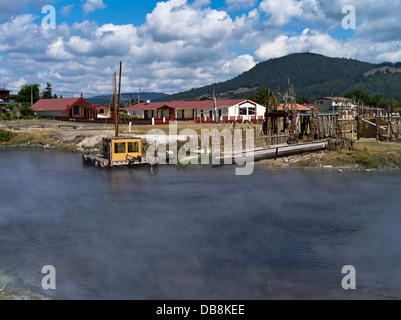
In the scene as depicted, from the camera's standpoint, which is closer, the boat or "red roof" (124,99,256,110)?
the boat

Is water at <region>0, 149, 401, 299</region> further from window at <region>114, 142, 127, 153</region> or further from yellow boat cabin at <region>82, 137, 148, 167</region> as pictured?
window at <region>114, 142, 127, 153</region>

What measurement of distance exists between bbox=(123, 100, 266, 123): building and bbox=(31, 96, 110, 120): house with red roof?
10.1 meters

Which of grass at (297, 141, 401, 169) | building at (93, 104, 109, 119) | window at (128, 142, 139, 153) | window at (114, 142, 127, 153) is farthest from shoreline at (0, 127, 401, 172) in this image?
building at (93, 104, 109, 119)

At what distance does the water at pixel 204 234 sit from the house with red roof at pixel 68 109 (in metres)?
55.4

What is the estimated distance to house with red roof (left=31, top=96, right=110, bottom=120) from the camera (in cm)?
8489

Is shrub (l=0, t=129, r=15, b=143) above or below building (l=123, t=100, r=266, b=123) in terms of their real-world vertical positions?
below

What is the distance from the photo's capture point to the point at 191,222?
20.1m

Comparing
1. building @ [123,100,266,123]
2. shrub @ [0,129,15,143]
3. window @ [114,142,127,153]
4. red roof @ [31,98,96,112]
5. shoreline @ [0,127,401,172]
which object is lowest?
shoreline @ [0,127,401,172]

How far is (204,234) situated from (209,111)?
199ft

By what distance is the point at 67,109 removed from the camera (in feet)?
277

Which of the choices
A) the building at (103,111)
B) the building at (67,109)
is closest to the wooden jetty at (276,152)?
the building at (67,109)

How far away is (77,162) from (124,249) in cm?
2670

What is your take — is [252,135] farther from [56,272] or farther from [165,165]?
[56,272]
